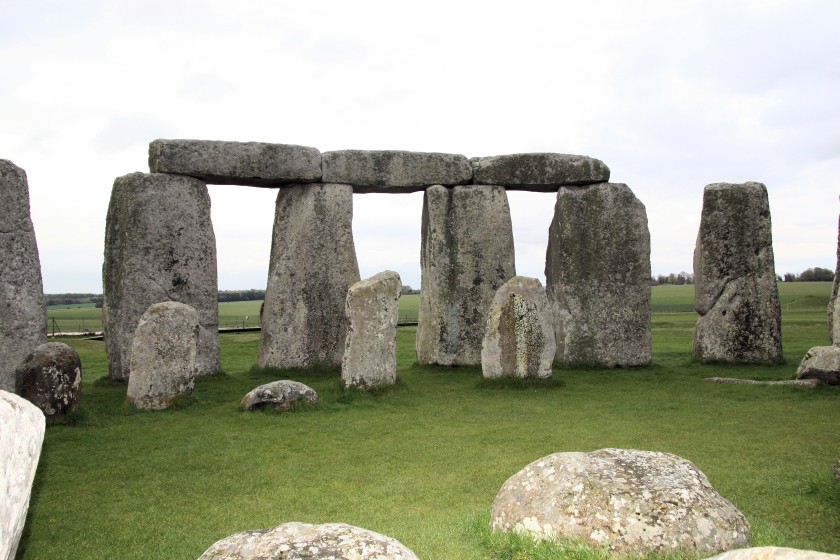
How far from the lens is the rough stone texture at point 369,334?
12.0 m

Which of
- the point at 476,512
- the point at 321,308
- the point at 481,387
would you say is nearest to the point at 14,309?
the point at 321,308

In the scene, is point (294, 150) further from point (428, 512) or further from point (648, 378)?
point (428, 512)

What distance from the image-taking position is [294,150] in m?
15.4

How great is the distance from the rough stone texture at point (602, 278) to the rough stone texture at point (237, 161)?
5559 millimetres

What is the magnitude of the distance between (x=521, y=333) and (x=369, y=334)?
2745mm

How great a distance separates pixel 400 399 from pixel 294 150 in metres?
6.13

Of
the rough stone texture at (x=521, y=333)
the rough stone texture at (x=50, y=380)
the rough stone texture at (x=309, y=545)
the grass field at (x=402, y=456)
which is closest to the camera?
the rough stone texture at (x=309, y=545)

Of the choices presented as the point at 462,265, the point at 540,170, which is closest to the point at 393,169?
the point at 462,265

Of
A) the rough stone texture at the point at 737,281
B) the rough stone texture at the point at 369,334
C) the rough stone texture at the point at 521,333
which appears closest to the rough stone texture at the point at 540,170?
the rough stone texture at the point at 737,281

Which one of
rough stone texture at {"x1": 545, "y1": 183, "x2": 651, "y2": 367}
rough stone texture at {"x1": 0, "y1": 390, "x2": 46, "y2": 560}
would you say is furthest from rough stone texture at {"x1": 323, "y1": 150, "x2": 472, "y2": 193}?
rough stone texture at {"x1": 0, "y1": 390, "x2": 46, "y2": 560}

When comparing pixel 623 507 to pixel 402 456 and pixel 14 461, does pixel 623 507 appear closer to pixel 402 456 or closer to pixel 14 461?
pixel 14 461

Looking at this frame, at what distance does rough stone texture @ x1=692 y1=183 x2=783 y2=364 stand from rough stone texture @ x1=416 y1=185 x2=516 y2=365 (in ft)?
13.9

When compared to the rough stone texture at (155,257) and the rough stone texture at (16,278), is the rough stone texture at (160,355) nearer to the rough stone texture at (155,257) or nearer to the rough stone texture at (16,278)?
the rough stone texture at (16,278)

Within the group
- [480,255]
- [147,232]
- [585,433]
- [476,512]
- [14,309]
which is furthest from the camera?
[480,255]
